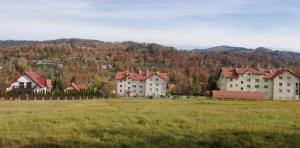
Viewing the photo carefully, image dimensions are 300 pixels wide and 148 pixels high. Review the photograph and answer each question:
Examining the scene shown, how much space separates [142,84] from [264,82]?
32.3m

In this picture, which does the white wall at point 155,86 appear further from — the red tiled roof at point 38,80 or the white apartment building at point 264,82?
the red tiled roof at point 38,80

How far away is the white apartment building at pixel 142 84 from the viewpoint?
129 meters

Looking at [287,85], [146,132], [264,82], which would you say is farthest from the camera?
[264,82]

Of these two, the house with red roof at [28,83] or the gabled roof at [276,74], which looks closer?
the house with red roof at [28,83]

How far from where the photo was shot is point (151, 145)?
1938 cm

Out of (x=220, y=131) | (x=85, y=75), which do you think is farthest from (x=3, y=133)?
(x=85, y=75)

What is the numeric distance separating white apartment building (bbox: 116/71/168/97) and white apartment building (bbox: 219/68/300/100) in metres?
15.5

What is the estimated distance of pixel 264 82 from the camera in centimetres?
12200

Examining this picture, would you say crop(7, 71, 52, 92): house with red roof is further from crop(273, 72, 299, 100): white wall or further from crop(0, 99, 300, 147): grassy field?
crop(0, 99, 300, 147): grassy field

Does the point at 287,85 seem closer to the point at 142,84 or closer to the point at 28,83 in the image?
the point at 142,84

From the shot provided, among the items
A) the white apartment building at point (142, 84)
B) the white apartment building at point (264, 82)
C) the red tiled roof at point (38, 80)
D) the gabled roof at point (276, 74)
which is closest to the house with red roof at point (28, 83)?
the red tiled roof at point (38, 80)

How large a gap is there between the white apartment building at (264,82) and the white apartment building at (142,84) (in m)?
15.5

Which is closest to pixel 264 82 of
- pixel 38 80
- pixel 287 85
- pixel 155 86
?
pixel 287 85

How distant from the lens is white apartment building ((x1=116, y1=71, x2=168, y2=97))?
128750 millimetres
